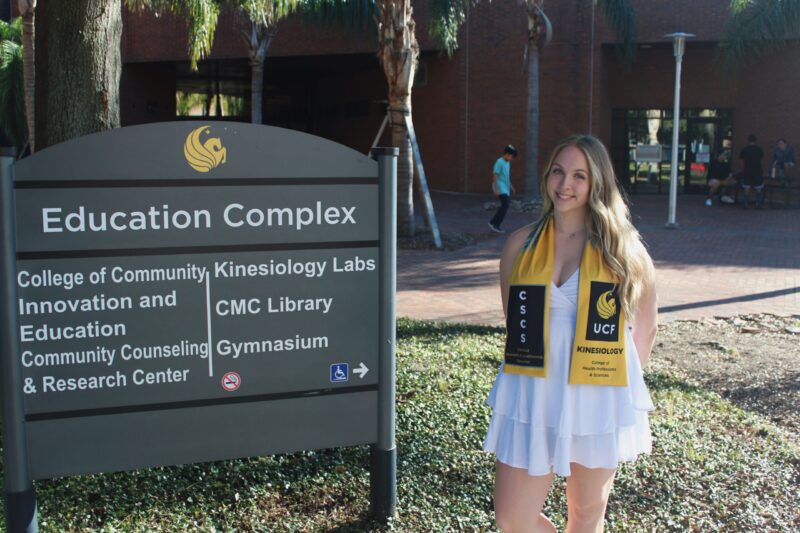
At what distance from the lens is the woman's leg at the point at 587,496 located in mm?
3080

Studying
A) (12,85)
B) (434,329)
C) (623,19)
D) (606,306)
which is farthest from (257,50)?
(606,306)

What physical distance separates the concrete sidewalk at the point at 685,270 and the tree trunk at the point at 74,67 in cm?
489

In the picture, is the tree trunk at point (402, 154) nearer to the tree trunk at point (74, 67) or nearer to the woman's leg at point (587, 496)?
the tree trunk at point (74, 67)

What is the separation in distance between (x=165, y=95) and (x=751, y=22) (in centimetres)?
2073

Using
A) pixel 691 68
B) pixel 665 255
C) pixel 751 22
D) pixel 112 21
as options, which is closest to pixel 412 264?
pixel 665 255

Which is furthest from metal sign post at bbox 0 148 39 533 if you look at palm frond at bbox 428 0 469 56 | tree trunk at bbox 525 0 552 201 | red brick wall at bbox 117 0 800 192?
red brick wall at bbox 117 0 800 192

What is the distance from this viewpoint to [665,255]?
1377 centimetres

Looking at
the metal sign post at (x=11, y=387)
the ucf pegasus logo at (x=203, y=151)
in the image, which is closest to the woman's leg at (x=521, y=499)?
the ucf pegasus logo at (x=203, y=151)

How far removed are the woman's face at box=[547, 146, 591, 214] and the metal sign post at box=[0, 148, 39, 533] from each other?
192cm

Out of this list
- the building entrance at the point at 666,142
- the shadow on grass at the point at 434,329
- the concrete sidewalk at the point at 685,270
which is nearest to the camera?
the shadow on grass at the point at 434,329

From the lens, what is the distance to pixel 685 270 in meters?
12.3

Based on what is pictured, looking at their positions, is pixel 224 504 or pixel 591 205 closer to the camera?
pixel 591 205

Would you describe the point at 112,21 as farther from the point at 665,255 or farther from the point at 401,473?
the point at 665,255

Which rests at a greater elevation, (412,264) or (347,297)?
(347,297)
